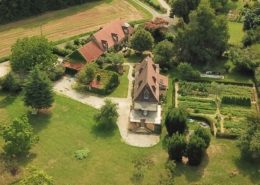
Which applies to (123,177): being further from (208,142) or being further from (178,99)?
(178,99)

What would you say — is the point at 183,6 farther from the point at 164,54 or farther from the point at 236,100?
the point at 236,100

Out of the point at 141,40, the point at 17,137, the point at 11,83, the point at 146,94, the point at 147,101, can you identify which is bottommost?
the point at 17,137

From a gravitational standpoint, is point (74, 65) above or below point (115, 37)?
below

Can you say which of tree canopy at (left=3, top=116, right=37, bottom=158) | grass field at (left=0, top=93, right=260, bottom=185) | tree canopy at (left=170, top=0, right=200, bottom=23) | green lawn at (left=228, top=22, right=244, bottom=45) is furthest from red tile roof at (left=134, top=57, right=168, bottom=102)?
tree canopy at (left=170, top=0, right=200, bottom=23)

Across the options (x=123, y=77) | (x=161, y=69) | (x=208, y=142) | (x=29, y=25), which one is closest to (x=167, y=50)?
(x=161, y=69)

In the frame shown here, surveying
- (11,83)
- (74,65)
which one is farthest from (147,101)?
(11,83)

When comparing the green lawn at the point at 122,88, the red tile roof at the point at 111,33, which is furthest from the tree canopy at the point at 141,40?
the green lawn at the point at 122,88
